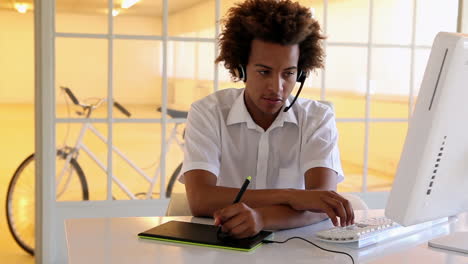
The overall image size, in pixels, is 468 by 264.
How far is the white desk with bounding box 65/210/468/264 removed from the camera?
140 cm

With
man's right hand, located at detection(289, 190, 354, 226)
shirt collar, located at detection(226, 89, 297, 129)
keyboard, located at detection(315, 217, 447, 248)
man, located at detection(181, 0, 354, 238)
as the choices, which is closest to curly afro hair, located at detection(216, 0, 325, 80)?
man, located at detection(181, 0, 354, 238)

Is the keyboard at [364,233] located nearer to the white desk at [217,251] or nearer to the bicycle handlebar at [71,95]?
the white desk at [217,251]

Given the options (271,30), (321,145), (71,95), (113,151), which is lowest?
(113,151)

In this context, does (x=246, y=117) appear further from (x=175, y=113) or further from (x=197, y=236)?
(x=175, y=113)

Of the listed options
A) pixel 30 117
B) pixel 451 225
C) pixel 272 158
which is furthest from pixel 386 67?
pixel 30 117

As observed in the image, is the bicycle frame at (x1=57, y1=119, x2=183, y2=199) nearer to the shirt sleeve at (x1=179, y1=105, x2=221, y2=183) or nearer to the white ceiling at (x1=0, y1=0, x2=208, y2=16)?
the white ceiling at (x1=0, y1=0, x2=208, y2=16)

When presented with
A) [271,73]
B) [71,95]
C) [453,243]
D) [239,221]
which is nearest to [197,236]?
[239,221]

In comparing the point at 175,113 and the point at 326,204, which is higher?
the point at 175,113

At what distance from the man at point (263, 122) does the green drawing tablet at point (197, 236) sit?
8.1 inches

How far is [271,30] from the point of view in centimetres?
206

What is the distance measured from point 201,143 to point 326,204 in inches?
21.3

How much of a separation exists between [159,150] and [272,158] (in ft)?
5.28

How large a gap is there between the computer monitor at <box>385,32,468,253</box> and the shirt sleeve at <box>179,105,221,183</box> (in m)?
0.83

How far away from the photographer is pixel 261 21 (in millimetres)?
2088
